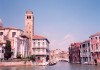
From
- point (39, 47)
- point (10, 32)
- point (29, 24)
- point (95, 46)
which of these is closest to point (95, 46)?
point (95, 46)

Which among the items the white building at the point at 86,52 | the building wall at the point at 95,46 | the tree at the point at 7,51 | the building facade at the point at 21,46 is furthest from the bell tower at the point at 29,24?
the tree at the point at 7,51

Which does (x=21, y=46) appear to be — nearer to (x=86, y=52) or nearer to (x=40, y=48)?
(x=40, y=48)

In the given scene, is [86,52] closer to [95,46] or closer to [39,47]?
[95,46]

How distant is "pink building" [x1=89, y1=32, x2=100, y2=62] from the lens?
7069 cm

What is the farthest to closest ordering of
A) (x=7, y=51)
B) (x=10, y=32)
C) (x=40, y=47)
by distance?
(x=40, y=47)
(x=10, y=32)
(x=7, y=51)

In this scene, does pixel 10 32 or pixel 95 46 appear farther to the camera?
pixel 95 46

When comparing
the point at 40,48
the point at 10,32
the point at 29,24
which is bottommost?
the point at 40,48

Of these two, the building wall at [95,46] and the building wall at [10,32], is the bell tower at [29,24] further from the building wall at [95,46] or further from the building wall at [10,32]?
the building wall at [95,46]

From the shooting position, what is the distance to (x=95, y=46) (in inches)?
2832

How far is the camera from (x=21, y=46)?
2712 inches

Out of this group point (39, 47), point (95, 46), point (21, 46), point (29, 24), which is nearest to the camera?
point (21, 46)

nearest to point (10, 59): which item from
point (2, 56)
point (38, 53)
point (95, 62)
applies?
point (2, 56)

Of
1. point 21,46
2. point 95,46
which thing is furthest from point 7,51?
point 95,46

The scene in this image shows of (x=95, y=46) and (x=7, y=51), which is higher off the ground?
(x=95, y=46)
